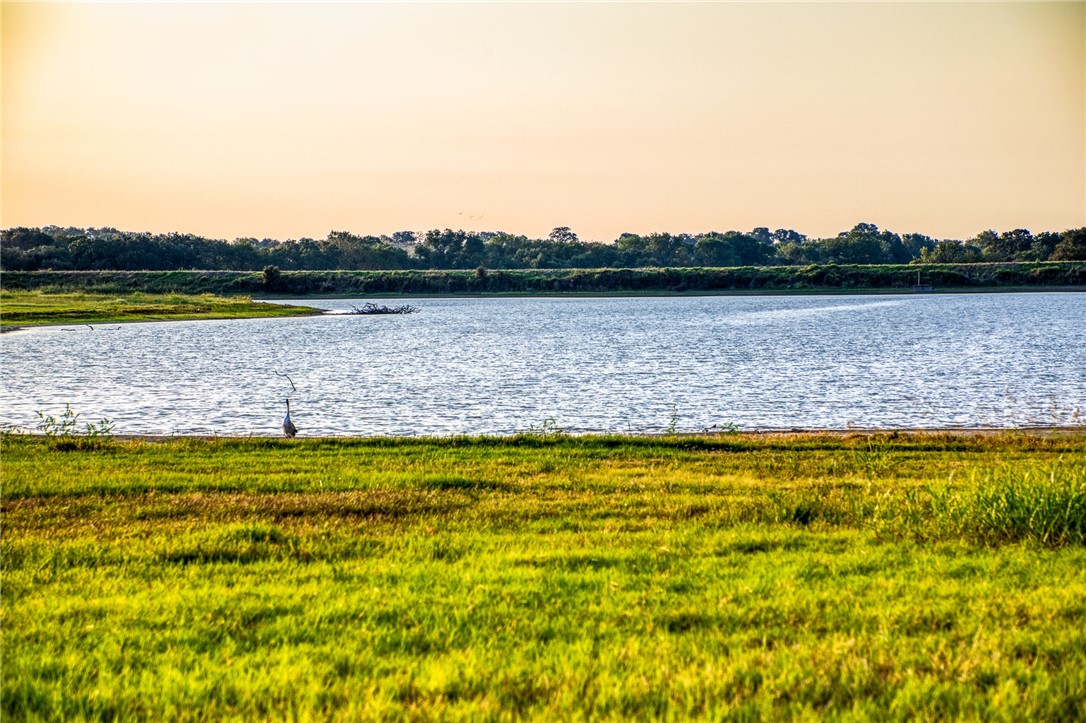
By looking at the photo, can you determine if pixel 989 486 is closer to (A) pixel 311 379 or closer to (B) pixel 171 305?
(A) pixel 311 379

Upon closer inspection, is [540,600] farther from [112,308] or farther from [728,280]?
[728,280]

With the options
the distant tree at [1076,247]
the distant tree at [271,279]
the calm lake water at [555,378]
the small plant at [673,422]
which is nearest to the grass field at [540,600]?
the small plant at [673,422]

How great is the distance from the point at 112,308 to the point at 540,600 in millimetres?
106886

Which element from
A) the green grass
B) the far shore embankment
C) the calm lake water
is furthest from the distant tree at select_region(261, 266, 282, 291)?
the calm lake water

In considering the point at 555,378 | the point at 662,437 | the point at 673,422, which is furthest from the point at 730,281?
the point at 662,437

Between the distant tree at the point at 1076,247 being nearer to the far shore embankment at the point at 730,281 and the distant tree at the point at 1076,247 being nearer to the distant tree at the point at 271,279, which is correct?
the far shore embankment at the point at 730,281

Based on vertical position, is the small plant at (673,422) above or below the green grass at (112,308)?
below

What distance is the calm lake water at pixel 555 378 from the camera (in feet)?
91.9

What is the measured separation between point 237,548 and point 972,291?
195749mm

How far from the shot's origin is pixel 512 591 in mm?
7066

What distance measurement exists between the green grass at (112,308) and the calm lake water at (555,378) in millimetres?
8132

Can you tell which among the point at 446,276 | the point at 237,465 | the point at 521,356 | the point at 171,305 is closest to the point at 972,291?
the point at 446,276

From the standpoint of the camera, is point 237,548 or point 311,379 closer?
point 237,548

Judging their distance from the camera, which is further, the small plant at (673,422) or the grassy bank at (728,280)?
the grassy bank at (728,280)
